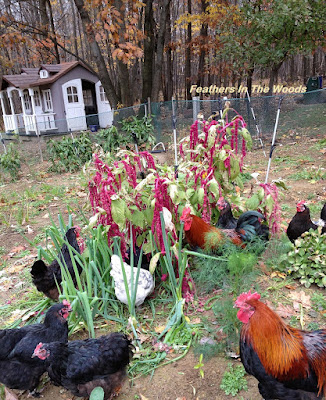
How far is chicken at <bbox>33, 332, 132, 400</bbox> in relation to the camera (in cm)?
205

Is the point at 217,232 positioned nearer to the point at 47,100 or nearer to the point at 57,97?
the point at 57,97

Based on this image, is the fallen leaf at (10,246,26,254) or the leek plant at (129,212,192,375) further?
the fallen leaf at (10,246,26,254)

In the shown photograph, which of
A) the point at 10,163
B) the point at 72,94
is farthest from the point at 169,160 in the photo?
the point at 72,94

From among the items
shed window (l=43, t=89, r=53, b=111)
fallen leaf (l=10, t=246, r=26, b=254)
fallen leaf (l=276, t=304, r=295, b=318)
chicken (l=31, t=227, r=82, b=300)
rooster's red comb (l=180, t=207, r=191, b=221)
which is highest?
shed window (l=43, t=89, r=53, b=111)

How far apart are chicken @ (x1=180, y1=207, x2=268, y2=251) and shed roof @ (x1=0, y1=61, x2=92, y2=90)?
46.2 feet

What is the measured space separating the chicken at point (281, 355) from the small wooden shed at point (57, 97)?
12937 millimetres

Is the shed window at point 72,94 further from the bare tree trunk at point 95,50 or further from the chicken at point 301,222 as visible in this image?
the chicken at point 301,222

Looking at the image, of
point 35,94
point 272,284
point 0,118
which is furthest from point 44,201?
point 0,118

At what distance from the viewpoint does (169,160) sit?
776 centimetres

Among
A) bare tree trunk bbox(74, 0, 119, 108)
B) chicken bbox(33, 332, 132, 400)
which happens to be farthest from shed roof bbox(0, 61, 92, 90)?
chicken bbox(33, 332, 132, 400)

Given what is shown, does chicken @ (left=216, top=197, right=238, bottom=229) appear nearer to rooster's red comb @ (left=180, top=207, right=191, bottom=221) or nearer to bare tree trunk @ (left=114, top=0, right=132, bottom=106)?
rooster's red comb @ (left=180, top=207, right=191, bottom=221)

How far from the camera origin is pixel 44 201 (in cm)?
625

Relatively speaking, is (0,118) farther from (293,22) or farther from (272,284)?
(272,284)

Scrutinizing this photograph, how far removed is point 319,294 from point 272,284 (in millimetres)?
399
